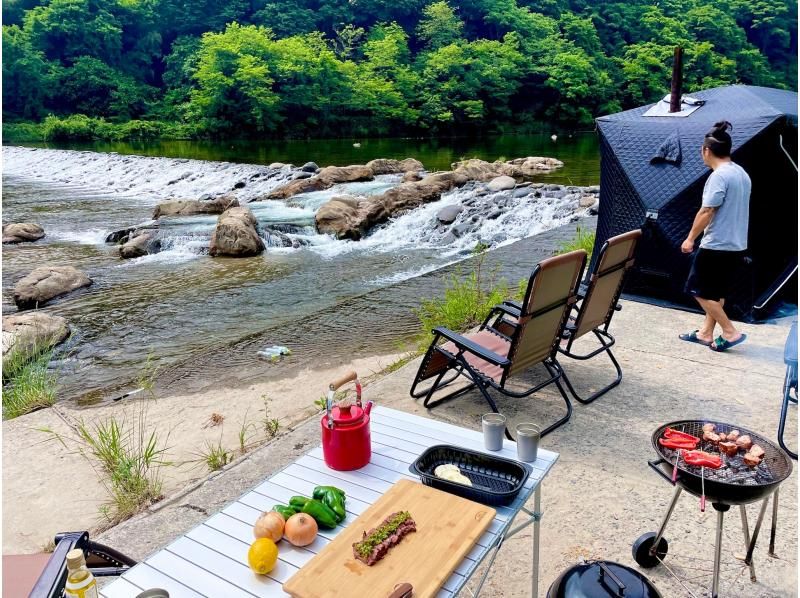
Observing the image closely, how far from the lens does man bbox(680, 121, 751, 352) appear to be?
15.7 ft

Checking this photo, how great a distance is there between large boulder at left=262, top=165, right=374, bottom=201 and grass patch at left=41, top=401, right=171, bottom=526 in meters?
14.2

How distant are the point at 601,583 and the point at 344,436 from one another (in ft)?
3.34

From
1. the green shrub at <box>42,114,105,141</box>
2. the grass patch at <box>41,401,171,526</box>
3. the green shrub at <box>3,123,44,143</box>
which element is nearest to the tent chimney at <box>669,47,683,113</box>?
the grass patch at <box>41,401,171,526</box>

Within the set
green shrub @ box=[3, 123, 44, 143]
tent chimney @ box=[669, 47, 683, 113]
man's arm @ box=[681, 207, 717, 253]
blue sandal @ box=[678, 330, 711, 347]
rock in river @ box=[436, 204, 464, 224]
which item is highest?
tent chimney @ box=[669, 47, 683, 113]

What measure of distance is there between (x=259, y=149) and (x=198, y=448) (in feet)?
100

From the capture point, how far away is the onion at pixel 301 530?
197 cm

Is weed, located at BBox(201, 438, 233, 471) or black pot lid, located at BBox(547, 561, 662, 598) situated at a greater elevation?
black pot lid, located at BBox(547, 561, 662, 598)

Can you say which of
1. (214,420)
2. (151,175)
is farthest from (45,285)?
(151,175)

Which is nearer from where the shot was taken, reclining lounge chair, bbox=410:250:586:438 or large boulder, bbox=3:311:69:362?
reclining lounge chair, bbox=410:250:586:438

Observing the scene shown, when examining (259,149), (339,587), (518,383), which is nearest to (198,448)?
(518,383)

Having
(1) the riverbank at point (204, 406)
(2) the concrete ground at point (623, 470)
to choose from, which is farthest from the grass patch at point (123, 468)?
(2) the concrete ground at point (623, 470)

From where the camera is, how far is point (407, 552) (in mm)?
1876

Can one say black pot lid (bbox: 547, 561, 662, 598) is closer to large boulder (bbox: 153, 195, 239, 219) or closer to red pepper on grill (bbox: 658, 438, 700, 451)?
red pepper on grill (bbox: 658, 438, 700, 451)

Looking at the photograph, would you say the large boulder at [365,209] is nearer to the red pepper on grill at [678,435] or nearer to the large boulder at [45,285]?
the large boulder at [45,285]
